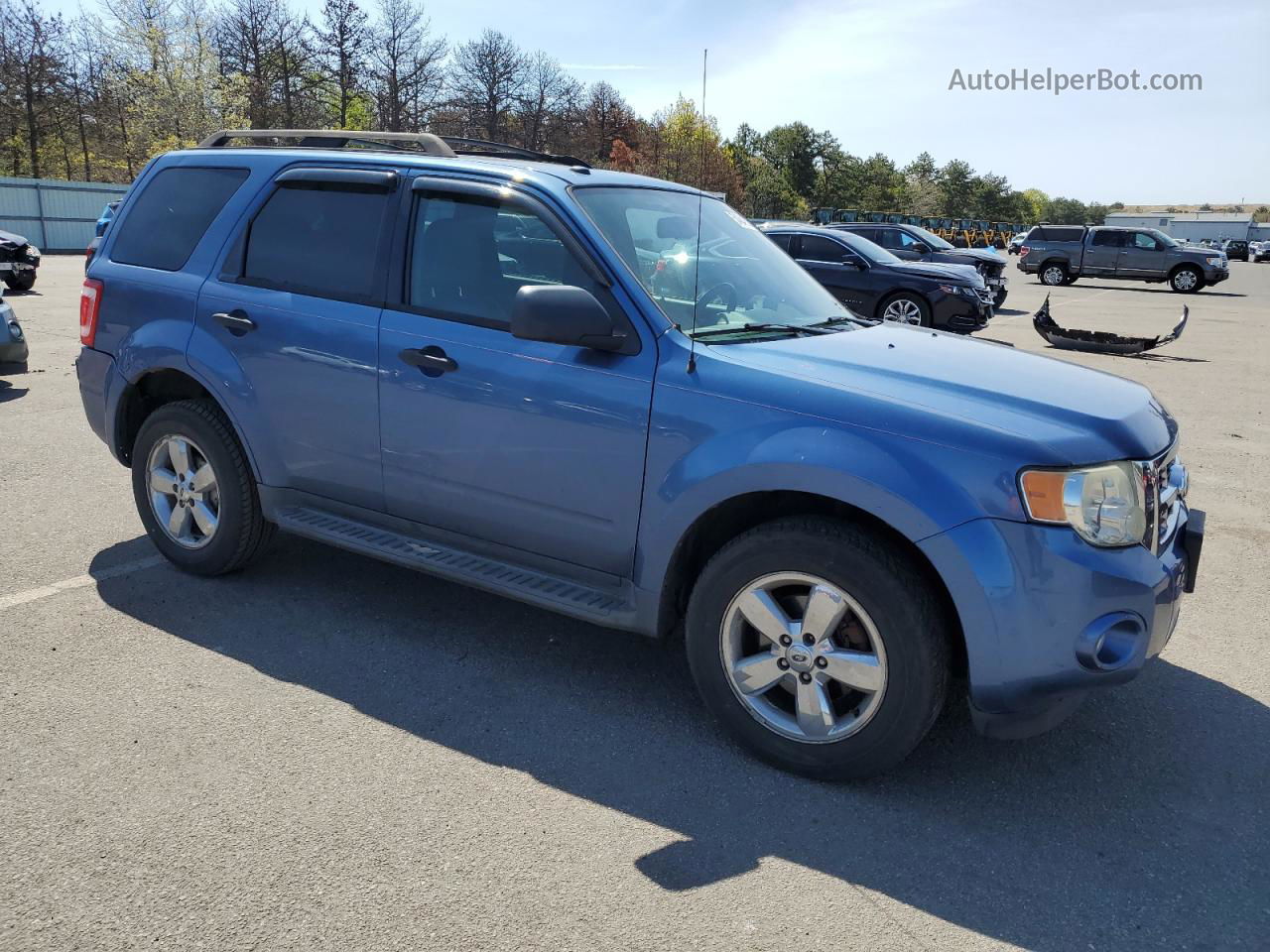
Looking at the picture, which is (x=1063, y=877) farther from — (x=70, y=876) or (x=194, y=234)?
(x=194, y=234)

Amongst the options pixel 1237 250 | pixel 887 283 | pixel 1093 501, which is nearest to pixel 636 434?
pixel 1093 501

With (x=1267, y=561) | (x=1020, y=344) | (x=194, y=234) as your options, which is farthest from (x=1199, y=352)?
(x=194, y=234)

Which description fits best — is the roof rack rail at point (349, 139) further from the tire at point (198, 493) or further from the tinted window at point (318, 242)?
the tire at point (198, 493)

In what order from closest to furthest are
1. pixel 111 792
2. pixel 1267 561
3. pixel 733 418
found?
pixel 111 792, pixel 733 418, pixel 1267 561

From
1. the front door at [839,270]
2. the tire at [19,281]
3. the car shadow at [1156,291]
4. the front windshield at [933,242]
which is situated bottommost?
the tire at [19,281]

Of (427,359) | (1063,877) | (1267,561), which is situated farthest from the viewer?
(1267,561)

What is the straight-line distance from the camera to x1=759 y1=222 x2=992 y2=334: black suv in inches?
597

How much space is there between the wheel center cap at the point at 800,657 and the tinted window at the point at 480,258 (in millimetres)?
1455

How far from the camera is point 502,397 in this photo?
3.64 m

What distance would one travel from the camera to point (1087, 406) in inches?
126

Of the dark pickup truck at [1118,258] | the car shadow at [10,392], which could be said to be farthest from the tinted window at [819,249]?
the dark pickup truck at [1118,258]

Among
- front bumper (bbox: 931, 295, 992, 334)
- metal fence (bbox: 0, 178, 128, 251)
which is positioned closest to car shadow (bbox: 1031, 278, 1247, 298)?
front bumper (bbox: 931, 295, 992, 334)

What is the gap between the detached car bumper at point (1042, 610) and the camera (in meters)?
2.82

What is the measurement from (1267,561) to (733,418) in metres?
3.89
